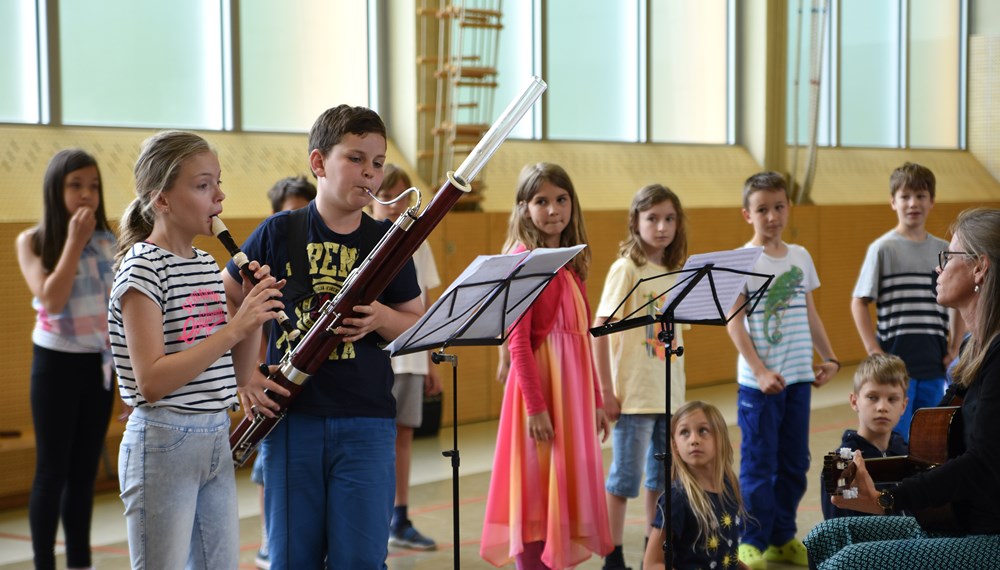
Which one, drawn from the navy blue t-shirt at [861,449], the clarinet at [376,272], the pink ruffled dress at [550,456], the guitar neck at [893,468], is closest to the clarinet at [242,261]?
the clarinet at [376,272]

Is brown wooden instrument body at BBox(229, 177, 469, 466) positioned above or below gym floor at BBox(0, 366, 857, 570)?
above

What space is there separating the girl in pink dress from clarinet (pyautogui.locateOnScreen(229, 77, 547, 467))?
1122 mm

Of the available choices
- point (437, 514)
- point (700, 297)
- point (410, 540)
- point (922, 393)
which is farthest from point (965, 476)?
point (437, 514)

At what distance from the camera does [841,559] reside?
9.04ft

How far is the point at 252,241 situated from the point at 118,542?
256cm

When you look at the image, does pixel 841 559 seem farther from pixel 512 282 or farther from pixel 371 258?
pixel 371 258

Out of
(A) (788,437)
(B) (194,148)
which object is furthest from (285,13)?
(B) (194,148)

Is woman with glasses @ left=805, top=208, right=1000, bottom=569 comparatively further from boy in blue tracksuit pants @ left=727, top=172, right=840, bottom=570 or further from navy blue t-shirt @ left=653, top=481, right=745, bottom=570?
boy in blue tracksuit pants @ left=727, top=172, right=840, bottom=570

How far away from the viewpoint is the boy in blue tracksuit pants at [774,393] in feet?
14.3

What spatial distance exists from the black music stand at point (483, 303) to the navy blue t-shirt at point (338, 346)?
99mm

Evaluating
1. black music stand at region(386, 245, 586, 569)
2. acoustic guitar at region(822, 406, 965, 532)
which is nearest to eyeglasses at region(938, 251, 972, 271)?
acoustic guitar at region(822, 406, 965, 532)

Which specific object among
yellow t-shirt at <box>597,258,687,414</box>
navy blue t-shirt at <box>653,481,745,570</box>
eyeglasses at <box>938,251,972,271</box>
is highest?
eyeglasses at <box>938,251,972,271</box>

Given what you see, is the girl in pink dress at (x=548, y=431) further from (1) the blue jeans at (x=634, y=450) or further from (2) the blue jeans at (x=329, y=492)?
(2) the blue jeans at (x=329, y=492)

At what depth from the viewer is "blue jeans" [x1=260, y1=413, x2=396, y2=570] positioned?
2.82m
